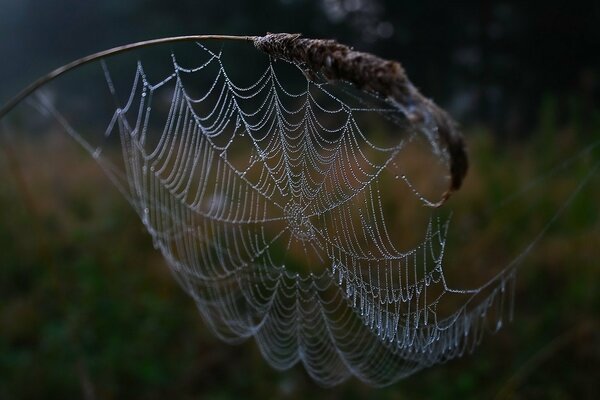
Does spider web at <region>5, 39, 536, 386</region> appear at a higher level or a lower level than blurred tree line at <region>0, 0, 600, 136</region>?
lower

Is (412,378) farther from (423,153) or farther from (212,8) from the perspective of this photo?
(212,8)

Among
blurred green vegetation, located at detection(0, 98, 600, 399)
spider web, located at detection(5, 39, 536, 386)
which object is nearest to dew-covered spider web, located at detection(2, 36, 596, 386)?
spider web, located at detection(5, 39, 536, 386)

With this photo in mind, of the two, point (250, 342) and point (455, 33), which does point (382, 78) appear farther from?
point (455, 33)

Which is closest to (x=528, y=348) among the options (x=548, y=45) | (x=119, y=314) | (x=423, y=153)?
(x=423, y=153)

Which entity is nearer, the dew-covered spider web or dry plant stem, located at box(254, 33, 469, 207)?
dry plant stem, located at box(254, 33, 469, 207)

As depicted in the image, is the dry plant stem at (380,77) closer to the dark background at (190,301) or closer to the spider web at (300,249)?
the spider web at (300,249)

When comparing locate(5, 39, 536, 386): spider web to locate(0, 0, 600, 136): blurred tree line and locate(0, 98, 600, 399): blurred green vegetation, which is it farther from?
locate(0, 0, 600, 136): blurred tree line
